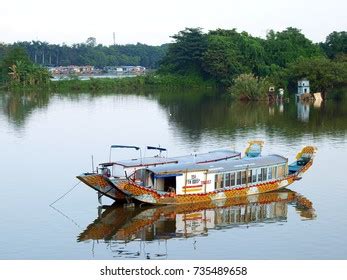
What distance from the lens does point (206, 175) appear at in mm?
23000

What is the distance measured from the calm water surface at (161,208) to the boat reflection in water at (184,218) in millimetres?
30

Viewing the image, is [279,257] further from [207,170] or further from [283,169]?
[283,169]

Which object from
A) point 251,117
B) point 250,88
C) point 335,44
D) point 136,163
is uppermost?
point 335,44

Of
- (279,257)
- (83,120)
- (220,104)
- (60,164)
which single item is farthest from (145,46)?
(279,257)

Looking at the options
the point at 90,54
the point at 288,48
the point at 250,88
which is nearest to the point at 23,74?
the point at 250,88

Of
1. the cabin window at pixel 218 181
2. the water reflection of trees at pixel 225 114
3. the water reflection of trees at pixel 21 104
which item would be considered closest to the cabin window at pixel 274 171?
the cabin window at pixel 218 181

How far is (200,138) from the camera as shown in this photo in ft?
122

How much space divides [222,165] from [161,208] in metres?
2.55

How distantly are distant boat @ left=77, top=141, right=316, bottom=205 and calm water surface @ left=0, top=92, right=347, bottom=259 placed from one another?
0.40 meters

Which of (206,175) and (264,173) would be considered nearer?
(206,175)

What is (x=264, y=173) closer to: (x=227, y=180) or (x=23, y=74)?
(x=227, y=180)

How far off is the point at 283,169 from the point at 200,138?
12.4 metres

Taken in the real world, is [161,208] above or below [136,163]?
below

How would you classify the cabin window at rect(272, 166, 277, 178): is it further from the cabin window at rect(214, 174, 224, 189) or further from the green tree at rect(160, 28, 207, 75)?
the green tree at rect(160, 28, 207, 75)
